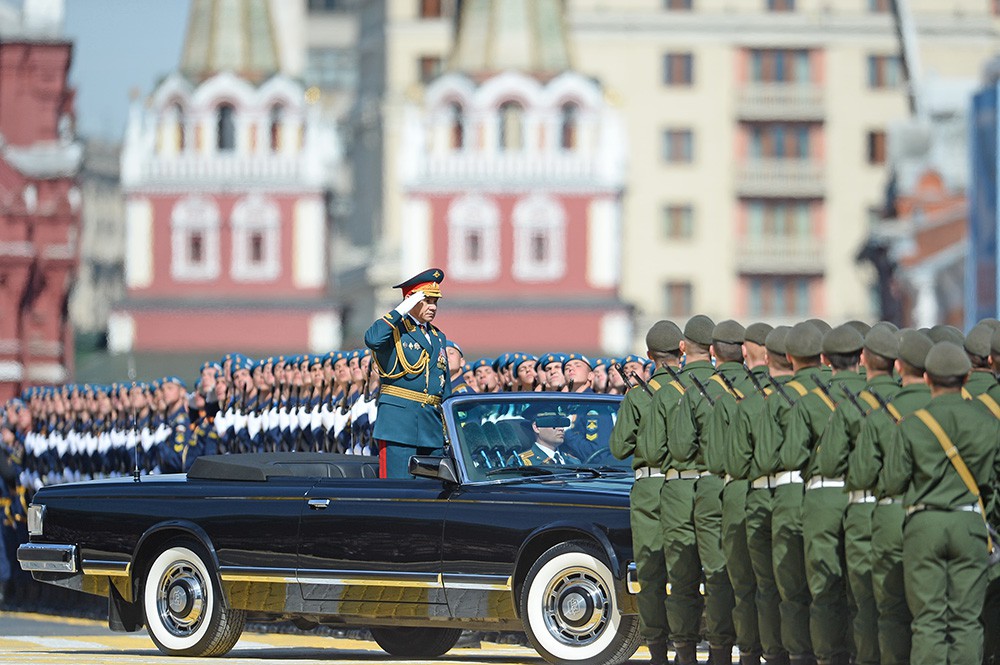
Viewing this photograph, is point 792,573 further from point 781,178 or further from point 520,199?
point 781,178

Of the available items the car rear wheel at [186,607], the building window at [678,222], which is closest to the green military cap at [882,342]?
the car rear wheel at [186,607]

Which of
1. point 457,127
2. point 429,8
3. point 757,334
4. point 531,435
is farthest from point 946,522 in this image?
point 429,8

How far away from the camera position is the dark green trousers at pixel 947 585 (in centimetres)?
1274

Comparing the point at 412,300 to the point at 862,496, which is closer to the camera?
the point at 862,496

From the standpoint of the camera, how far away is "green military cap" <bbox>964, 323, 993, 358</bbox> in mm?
14359

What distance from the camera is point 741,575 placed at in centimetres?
1450

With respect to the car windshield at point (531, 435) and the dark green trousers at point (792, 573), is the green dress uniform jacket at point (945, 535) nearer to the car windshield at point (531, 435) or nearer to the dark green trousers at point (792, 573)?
the dark green trousers at point (792, 573)

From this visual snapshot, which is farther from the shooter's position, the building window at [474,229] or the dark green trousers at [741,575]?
the building window at [474,229]

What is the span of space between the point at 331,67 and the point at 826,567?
99.4 meters

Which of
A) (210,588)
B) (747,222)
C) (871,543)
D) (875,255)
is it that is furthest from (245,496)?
(747,222)

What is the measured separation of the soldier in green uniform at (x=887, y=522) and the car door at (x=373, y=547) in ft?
10.7

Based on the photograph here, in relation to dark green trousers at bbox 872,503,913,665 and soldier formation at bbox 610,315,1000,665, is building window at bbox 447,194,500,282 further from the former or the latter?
dark green trousers at bbox 872,503,913,665

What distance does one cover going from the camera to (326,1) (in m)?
112

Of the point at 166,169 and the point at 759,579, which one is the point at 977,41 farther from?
the point at 759,579
